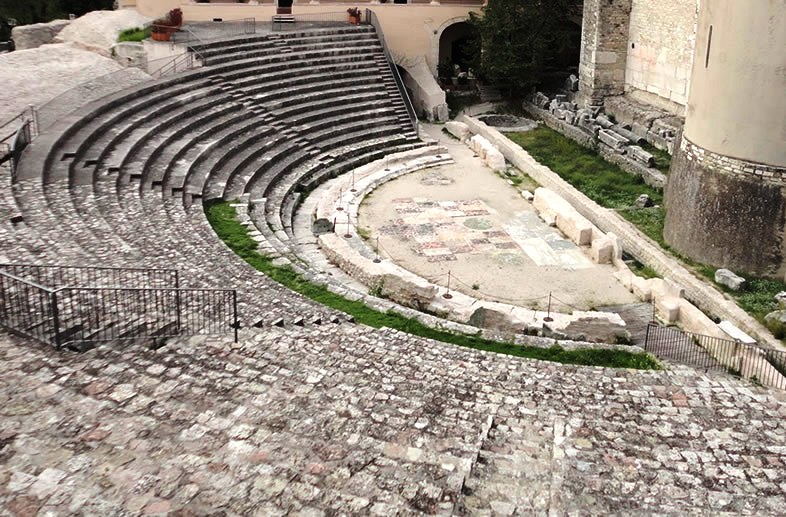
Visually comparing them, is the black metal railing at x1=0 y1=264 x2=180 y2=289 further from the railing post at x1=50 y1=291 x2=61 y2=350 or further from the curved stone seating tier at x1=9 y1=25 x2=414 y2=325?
the railing post at x1=50 y1=291 x2=61 y2=350

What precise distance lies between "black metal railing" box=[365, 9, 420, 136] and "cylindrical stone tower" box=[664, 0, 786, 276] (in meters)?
10.7

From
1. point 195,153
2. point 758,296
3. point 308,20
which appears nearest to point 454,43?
point 308,20

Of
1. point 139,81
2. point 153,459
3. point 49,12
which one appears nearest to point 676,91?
point 139,81

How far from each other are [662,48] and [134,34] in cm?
1571

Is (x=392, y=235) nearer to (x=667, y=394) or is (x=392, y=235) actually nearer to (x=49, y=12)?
(x=667, y=394)

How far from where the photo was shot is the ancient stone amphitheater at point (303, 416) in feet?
23.1

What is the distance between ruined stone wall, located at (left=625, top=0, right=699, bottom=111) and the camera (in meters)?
22.5

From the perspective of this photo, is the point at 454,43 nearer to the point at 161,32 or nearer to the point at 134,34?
the point at 161,32

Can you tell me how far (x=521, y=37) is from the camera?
2769 cm

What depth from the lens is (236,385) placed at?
898cm

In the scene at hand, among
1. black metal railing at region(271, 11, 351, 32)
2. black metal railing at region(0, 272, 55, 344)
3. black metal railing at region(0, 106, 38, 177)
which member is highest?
black metal railing at region(271, 11, 351, 32)

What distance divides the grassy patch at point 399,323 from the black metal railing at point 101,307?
7.42 ft

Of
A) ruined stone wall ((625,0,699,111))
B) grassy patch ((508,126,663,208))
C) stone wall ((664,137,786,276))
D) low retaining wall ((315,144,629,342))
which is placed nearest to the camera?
low retaining wall ((315,144,629,342))

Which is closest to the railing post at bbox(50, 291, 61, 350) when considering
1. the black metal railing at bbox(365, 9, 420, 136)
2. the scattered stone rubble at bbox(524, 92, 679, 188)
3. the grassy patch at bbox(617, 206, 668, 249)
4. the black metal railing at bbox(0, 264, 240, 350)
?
the black metal railing at bbox(0, 264, 240, 350)
